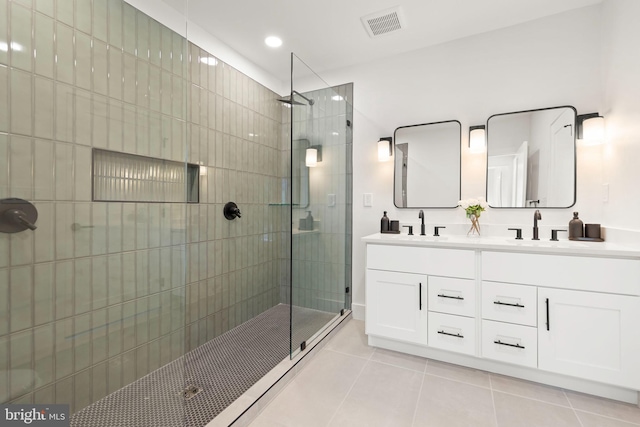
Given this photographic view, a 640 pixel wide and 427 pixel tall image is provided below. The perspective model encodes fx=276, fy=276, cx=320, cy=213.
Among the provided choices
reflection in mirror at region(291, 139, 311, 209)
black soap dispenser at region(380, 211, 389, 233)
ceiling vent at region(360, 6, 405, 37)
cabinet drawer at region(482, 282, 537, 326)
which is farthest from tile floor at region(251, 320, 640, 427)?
ceiling vent at region(360, 6, 405, 37)

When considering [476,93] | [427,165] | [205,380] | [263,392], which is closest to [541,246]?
[427,165]

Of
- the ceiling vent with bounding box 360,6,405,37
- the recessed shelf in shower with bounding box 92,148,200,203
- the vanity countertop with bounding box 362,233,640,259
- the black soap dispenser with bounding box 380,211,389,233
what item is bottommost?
the vanity countertop with bounding box 362,233,640,259

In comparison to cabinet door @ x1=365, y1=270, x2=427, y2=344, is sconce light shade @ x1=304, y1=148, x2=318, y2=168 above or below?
above

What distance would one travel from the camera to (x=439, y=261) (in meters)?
1.92

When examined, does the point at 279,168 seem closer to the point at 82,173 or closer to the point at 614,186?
the point at 82,173

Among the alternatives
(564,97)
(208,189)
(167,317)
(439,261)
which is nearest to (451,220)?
(439,261)

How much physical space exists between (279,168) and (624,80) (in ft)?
8.89

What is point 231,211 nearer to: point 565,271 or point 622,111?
point 565,271

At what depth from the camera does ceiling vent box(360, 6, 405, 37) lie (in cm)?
201

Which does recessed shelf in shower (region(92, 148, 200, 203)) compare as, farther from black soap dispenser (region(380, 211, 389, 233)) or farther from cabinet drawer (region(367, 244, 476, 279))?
black soap dispenser (region(380, 211, 389, 233))

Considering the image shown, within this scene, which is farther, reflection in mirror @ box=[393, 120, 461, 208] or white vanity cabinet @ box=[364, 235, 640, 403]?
reflection in mirror @ box=[393, 120, 461, 208]

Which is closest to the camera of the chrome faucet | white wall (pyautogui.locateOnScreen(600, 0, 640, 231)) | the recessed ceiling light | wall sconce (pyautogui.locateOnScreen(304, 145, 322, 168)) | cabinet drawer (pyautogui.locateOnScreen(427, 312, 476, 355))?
white wall (pyautogui.locateOnScreen(600, 0, 640, 231))

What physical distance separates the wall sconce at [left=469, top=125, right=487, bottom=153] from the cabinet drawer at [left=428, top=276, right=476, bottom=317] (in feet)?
3.57

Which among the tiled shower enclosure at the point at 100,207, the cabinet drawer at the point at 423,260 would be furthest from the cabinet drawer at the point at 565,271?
the tiled shower enclosure at the point at 100,207
